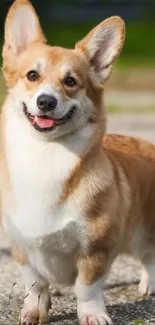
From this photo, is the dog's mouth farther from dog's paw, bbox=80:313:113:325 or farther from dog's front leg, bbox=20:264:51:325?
dog's paw, bbox=80:313:113:325

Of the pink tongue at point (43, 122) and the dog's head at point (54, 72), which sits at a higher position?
the dog's head at point (54, 72)

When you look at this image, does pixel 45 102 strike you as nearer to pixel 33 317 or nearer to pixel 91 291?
pixel 91 291

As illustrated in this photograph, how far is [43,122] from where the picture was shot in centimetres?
438

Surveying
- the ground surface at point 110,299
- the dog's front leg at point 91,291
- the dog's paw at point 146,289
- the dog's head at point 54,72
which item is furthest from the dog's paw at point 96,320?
the dog's head at point 54,72

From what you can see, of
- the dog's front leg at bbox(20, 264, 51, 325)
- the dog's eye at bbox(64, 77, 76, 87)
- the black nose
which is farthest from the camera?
the dog's front leg at bbox(20, 264, 51, 325)

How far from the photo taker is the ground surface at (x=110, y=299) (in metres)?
4.86

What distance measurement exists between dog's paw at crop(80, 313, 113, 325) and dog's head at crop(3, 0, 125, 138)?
3.28 ft

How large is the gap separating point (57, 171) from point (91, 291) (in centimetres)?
68

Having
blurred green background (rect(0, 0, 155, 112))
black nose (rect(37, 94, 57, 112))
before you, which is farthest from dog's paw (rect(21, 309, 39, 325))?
blurred green background (rect(0, 0, 155, 112))

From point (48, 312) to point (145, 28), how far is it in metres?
28.8

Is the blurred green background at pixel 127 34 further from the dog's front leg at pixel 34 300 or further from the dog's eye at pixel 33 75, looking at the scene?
the dog's eye at pixel 33 75

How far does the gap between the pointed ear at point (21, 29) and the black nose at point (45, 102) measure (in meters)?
0.57

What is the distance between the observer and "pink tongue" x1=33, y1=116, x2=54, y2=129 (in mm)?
4383

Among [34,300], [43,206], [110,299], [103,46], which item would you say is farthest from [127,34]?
[43,206]
